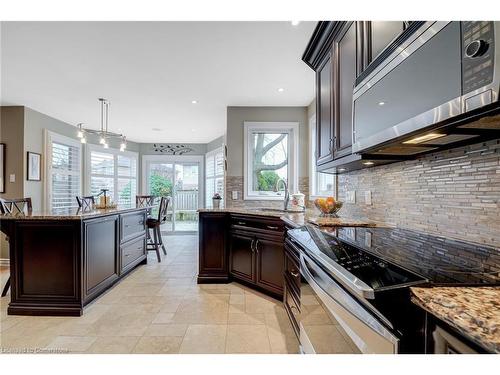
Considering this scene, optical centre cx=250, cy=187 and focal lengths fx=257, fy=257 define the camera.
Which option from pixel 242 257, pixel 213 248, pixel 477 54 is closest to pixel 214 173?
pixel 213 248

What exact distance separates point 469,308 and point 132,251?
377 cm

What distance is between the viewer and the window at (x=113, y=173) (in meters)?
5.91

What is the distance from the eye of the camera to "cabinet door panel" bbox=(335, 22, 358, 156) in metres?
1.68

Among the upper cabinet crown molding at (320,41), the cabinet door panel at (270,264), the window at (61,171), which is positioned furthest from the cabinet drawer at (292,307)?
the window at (61,171)

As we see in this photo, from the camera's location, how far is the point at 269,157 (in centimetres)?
402

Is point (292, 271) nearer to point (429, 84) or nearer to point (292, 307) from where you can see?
point (292, 307)

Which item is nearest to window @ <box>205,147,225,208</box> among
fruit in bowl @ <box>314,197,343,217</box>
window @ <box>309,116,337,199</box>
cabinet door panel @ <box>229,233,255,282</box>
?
window @ <box>309,116,337,199</box>

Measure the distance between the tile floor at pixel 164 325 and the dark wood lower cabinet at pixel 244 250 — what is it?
15 cm

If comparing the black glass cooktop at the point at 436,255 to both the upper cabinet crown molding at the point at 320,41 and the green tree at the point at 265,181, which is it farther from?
the green tree at the point at 265,181

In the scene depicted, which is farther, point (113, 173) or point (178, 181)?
point (178, 181)

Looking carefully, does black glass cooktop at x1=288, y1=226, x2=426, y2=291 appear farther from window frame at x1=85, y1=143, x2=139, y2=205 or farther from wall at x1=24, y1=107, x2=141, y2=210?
window frame at x1=85, y1=143, x2=139, y2=205
